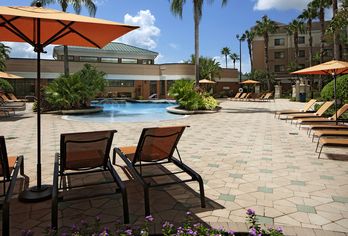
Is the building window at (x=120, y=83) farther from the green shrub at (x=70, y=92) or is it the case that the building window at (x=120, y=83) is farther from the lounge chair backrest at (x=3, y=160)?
the lounge chair backrest at (x=3, y=160)

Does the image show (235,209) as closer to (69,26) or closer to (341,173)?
(341,173)

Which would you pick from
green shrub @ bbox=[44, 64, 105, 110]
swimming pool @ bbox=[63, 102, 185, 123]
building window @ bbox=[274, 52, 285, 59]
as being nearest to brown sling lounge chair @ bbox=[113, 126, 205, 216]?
swimming pool @ bbox=[63, 102, 185, 123]

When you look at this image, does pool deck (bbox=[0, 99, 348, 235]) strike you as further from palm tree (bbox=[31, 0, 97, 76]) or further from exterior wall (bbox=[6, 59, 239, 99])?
exterior wall (bbox=[6, 59, 239, 99])

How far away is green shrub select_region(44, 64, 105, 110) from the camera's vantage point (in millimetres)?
18909

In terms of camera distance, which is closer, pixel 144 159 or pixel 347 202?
pixel 347 202

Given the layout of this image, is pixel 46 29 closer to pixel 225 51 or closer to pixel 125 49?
pixel 125 49

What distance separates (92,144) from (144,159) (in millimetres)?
855

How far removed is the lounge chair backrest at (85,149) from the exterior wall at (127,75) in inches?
1202

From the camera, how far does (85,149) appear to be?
3.80 meters

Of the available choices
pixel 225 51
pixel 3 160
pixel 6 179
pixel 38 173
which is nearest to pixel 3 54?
pixel 38 173

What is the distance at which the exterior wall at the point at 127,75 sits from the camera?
103ft

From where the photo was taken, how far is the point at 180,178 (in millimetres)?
4934

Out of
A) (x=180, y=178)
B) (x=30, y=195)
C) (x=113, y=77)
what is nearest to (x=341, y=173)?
(x=180, y=178)

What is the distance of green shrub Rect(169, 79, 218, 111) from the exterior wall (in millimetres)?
17424
